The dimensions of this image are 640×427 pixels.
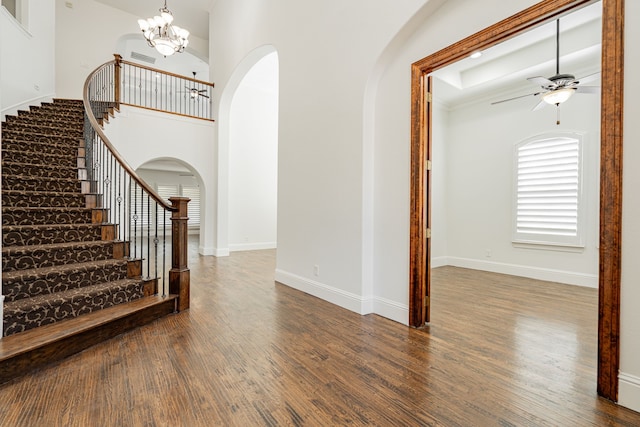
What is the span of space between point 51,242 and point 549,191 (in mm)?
6941

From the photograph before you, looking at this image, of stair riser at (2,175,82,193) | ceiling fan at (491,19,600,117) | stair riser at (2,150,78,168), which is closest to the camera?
ceiling fan at (491,19,600,117)

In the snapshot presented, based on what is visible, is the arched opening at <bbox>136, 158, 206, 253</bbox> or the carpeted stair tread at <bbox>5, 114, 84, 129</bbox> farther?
the arched opening at <bbox>136, 158, 206, 253</bbox>

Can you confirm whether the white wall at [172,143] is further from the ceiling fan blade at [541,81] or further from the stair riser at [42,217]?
the ceiling fan blade at [541,81]

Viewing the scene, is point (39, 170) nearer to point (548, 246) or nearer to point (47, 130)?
point (47, 130)

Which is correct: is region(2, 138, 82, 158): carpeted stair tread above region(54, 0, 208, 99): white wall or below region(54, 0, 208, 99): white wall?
below

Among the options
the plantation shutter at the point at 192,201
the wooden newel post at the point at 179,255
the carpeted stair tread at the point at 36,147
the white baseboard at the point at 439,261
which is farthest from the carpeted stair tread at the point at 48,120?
the plantation shutter at the point at 192,201

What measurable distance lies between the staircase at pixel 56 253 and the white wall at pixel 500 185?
17.9 feet

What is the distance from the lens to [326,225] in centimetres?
384

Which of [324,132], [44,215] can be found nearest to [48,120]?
[44,215]

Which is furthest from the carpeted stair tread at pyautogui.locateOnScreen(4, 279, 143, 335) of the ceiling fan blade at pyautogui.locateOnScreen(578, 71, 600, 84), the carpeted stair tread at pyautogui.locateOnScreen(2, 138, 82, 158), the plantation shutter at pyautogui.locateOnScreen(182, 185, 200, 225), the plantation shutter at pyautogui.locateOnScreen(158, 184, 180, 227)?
the plantation shutter at pyautogui.locateOnScreen(182, 185, 200, 225)

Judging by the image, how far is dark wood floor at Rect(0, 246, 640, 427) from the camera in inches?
66.8

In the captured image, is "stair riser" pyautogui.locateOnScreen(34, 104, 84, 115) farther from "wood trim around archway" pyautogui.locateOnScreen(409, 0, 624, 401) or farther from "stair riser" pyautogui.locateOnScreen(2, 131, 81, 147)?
"wood trim around archway" pyautogui.locateOnScreen(409, 0, 624, 401)

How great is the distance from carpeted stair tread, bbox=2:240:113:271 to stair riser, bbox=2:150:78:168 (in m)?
1.83

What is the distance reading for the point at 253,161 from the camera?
8.41 metres
